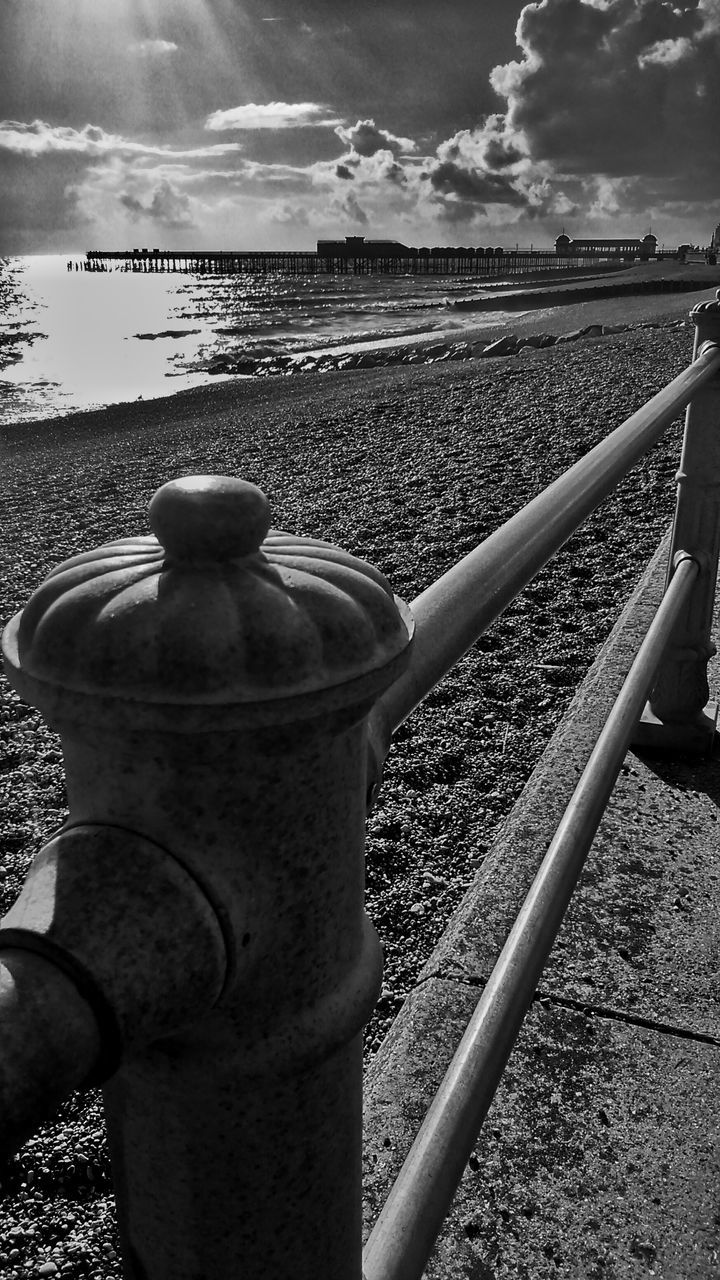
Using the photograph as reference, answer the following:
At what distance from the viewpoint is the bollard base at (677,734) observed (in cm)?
272

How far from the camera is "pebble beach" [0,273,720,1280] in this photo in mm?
2139

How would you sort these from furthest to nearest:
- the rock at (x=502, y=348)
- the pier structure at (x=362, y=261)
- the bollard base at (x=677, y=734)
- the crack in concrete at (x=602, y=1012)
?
the pier structure at (x=362, y=261) → the rock at (x=502, y=348) → the bollard base at (x=677, y=734) → the crack in concrete at (x=602, y=1012)

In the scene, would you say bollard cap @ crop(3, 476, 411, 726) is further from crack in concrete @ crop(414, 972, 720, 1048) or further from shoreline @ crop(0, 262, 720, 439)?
shoreline @ crop(0, 262, 720, 439)

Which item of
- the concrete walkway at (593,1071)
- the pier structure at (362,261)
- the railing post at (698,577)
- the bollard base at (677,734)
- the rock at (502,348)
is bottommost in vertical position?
the concrete walkway at (593,1071)

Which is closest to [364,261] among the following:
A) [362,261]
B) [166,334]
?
[362,261]

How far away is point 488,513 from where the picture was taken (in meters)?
6.20

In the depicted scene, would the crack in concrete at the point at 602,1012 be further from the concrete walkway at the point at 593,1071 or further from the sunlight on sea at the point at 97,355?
the sunlight on sea at the point at 97,355

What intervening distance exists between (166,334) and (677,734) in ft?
133

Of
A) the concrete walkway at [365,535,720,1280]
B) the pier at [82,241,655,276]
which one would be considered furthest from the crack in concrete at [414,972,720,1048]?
the pier at [82,241,655,276]

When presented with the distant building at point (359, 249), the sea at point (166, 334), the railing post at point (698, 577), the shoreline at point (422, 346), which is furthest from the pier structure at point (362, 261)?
the railing post at point (698, 577)

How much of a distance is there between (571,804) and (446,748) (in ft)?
5.97

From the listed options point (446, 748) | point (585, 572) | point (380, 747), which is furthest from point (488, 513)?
point (380, 747)

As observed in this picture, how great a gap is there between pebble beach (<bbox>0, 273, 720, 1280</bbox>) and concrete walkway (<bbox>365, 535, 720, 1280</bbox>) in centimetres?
34

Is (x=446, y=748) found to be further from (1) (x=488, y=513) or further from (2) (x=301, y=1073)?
(1) (x=488, y=513)
